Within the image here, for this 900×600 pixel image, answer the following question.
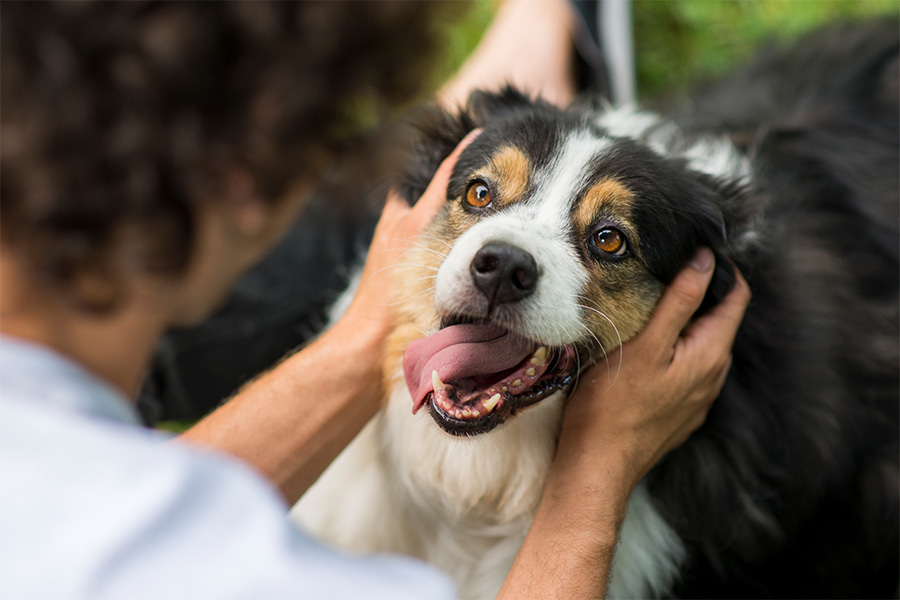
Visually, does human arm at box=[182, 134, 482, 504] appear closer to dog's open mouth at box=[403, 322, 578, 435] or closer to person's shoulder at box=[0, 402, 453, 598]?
dog's open mouth at box=[403, 322, 578, 435]

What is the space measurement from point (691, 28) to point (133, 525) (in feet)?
14.0

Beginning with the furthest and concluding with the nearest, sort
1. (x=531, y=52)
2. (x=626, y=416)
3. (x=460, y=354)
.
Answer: (x=531, y=52)
(x=626, y=416)
(x=460, y=354)

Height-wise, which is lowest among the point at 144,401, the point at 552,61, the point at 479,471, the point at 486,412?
the point at 144,401

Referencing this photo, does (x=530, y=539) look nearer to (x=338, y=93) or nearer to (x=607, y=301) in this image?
(x=607, y=301)

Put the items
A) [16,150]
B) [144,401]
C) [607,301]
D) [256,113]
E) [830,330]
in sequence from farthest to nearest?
[144,401]
[830,330]
[607,301]
[256,113]
[16,150]

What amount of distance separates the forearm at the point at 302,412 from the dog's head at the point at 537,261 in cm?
12

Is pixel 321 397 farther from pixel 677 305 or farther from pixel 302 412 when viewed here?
pixel 677 305

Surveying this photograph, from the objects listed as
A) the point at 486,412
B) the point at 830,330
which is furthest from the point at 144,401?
the point at 830,330

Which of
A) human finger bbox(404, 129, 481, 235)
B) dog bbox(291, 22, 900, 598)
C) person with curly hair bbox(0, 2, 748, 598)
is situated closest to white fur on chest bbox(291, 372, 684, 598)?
dog bbox(291, 22, 900, 598)

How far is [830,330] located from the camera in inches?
89.0

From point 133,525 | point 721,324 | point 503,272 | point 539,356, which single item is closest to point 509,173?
point 503,272

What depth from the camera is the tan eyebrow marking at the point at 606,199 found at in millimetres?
1844

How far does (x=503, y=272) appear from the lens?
5.50ft

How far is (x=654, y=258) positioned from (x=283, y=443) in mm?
1086
